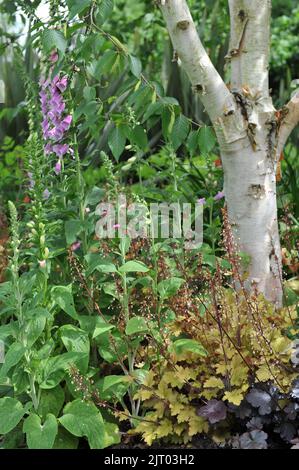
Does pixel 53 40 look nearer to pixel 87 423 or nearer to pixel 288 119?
pixel 288 119

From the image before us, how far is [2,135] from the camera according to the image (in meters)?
6.28

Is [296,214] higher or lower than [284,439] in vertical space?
higher

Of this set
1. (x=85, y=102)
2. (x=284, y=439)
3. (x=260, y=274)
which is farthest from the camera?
(x=260, y=274)

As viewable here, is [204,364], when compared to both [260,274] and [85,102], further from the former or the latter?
[85,102]

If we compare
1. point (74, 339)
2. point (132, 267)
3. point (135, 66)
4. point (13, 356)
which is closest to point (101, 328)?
point (74, 339)

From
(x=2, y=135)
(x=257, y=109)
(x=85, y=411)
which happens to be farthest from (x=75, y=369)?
(x=2, y=135)

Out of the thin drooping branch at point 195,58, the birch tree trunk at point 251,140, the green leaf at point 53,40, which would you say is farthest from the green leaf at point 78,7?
the birch tree trunk at point 251,140

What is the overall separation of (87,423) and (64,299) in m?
0.43

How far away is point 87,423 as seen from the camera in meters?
2.46

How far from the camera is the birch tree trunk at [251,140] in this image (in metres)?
3.06

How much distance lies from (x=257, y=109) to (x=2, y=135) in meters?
3.60

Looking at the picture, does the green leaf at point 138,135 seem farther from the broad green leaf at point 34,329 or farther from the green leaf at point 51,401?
the green leaf at point 51,401
